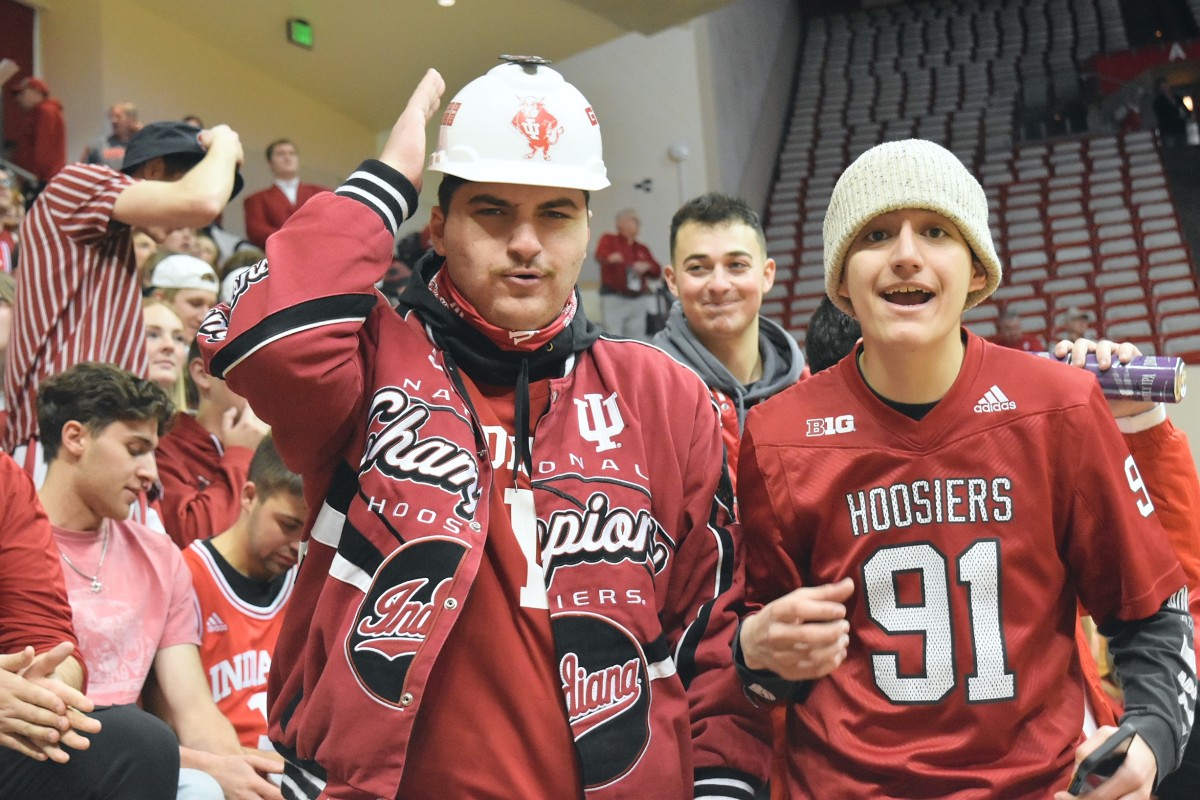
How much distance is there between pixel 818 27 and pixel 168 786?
62.3 feet

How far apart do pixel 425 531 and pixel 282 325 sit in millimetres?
353

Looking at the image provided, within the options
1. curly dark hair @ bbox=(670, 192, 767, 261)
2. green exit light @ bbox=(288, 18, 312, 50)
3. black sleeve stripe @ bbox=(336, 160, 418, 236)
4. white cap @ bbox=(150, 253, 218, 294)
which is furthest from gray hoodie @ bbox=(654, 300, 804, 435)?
green exit light @ bbox=(288, 18, 312, 50)

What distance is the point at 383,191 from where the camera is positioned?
181 cm

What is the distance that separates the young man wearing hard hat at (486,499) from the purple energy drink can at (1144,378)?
0.72m

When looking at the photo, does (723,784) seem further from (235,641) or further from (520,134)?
(235,641)

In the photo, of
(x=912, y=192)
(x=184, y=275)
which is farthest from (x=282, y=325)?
(x=184, y=275)

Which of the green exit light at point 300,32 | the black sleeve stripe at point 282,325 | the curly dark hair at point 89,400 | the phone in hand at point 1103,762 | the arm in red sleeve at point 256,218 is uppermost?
the green exit light at point 300,32

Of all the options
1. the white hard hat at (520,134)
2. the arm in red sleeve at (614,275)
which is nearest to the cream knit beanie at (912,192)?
the white hard hat at (520,134)

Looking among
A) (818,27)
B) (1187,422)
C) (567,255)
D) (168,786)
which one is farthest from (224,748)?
(818,27)

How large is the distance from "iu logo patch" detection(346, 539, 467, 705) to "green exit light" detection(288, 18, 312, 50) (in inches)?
405

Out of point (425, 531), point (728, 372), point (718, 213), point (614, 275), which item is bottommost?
point (425, 531)

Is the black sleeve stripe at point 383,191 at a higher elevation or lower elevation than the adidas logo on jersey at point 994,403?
higher

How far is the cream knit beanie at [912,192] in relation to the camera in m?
1.86

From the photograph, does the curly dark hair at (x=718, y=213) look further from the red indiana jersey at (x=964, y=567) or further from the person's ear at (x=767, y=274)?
the red indiana jersey at (x=964, y=567)
